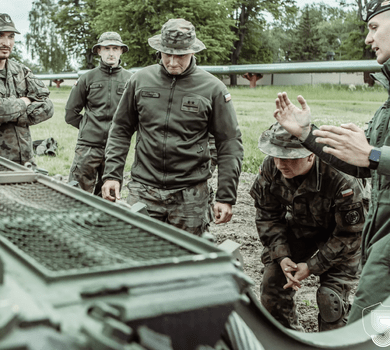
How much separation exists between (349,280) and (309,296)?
0.80m

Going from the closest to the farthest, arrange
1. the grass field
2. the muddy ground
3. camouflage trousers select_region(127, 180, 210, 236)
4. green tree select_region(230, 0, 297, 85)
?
camouflage trousers select_region(127, 180, 210, 236), the muddy ground, the grass field, green tree select_region(230, 0, 297, 85)

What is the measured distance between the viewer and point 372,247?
2408 millimetres

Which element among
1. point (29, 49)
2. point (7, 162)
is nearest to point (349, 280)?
point (7, 162)

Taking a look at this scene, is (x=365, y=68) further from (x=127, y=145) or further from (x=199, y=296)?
(x=199, y=296)

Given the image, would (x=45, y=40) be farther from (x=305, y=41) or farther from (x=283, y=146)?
(x=283, y=146)

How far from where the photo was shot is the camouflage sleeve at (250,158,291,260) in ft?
11.8

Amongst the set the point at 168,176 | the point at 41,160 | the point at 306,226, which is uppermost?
the point at 168,176

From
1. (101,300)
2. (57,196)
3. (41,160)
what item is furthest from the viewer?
(41,160)

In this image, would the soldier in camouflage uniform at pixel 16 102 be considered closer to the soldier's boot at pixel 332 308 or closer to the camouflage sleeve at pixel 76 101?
the camouflage sleeve at pixel 76 101

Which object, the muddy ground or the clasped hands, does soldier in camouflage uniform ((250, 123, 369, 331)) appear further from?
the muddy ground

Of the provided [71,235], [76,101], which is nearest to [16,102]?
[76,101]

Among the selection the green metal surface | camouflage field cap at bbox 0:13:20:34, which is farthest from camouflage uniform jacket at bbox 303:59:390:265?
camouflage field cap at bbox 0:13:20:34

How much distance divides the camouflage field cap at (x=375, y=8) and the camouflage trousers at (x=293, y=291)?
153 centimetres

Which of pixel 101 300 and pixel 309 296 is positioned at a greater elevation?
pixel 101 300
